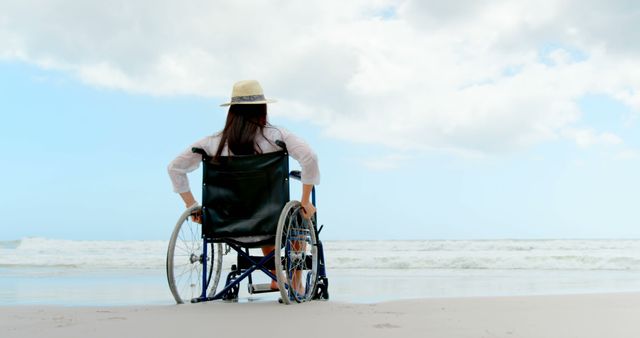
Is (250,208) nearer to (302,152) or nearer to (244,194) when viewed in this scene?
(244,194)

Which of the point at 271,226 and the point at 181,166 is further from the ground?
the point at 181,166

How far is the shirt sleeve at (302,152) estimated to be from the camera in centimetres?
343

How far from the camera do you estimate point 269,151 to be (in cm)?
350

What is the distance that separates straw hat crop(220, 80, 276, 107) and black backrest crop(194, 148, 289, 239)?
32cm

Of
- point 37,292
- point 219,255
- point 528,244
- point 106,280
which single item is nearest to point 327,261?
point 106,280

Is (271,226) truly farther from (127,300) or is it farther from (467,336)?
(127,300)

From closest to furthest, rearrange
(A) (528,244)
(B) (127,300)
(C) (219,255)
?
(C) (219,255) < (B) (127,300) < (A) (528,244)

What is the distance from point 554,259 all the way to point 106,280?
25.0ft

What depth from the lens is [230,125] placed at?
3516 mm

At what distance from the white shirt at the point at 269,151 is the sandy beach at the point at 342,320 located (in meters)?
0.72

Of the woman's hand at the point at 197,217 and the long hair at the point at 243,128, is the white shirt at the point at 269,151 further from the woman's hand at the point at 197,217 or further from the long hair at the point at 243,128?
the woman's hand at the point at 197,217

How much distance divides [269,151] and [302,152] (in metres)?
0.19

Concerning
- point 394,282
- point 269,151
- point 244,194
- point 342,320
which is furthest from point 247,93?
point 394,282

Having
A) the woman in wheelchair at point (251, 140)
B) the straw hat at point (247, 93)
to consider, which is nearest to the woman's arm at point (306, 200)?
the woman in wheelchair at point (251, 140)
